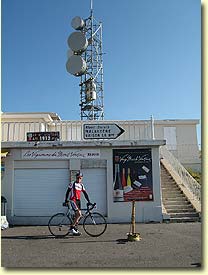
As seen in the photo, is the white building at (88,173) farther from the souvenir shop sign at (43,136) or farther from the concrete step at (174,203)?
the concrete step at (174,203)

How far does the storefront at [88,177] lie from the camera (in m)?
14.1

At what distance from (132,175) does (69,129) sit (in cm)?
358

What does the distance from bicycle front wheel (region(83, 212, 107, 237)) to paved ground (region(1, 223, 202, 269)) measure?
0.19 m

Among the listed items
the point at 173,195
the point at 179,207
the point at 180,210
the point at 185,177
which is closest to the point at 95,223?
the point at 180,210

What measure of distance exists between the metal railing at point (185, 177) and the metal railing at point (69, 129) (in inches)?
124

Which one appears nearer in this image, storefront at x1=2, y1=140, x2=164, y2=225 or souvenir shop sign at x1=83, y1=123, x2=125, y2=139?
storefront at x1=2, y1=140, x2=164, y2=225

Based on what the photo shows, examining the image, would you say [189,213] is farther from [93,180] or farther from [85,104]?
[85,104]

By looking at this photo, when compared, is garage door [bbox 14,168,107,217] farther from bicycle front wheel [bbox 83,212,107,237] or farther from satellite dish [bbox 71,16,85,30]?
satellite dish [bbox 71,16,85,30]

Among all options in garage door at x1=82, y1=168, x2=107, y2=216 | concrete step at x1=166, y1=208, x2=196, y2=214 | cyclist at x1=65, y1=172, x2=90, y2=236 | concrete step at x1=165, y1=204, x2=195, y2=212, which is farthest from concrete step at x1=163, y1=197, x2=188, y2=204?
cyclist at x1=65, y1=172, x2=90, y2=236

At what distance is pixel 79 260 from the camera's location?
22.9ft

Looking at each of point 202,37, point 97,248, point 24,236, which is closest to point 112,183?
point 24,236

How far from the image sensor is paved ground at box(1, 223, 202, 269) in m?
6.71

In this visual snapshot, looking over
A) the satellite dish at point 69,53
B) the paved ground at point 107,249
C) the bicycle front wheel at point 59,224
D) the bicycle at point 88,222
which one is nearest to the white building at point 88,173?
the paved ground at point 107,249

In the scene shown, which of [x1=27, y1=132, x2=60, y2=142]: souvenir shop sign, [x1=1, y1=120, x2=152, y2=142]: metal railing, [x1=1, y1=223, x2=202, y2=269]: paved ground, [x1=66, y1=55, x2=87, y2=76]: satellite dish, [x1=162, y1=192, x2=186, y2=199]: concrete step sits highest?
[x1=66, y1=55, x2=87, y2=76]: satellite dish
